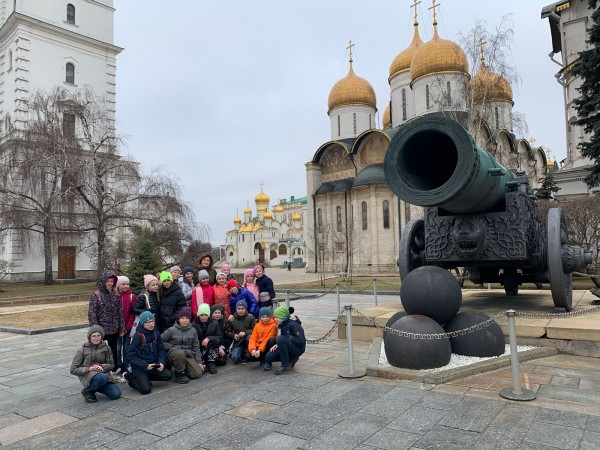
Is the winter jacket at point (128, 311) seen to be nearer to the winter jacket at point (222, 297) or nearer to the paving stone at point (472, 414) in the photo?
the winter jacket at point (222, 297)

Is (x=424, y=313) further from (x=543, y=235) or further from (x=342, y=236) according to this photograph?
(x=342, y=236)

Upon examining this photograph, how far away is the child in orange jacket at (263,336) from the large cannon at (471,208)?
248 centimetres

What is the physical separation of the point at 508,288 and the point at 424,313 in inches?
183

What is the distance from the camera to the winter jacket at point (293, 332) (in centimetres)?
615

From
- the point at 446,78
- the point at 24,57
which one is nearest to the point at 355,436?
the point at 446,78

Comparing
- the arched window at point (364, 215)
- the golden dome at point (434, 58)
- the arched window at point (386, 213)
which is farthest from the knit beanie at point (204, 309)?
the arched window at point (364, 215)

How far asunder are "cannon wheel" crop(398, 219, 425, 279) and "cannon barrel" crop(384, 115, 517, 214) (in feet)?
4.68

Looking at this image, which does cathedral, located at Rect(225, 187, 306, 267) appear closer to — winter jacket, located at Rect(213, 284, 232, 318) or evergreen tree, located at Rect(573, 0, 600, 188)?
evergreen tree, located at Rect(573, 0, 600, 188)

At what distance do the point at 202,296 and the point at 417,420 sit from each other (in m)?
3.96

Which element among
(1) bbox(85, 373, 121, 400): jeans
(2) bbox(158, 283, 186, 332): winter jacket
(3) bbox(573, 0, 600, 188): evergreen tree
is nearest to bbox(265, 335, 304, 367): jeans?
(2) bbox(158, 283, 186, 332): winter jacket

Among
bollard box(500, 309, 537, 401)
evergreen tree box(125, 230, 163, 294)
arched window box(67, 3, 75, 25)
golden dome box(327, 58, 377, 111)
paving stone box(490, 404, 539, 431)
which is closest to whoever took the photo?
paving stone box(490, 404, 539, 431)

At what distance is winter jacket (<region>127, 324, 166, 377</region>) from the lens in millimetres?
5434

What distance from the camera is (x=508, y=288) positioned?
9672 millimetres

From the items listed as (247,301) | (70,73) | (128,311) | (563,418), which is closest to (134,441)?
(128,311)
